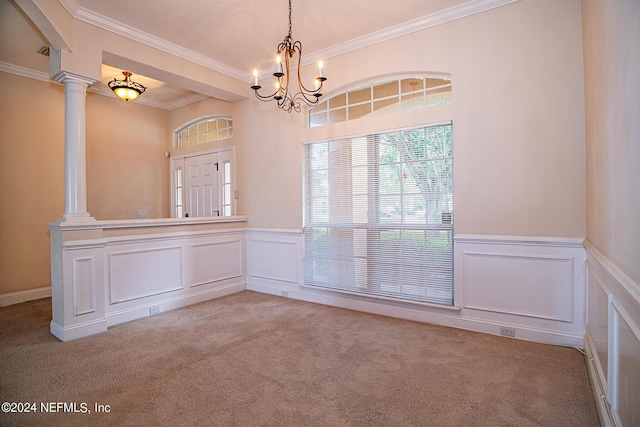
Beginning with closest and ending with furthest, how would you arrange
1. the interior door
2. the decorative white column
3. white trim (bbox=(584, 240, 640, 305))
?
white trim (bbox=(584, 240, 640, 305)), the decorative white column, the interior door

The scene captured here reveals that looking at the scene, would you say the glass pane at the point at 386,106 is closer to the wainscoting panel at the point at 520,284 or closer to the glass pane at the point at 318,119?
the glass pane at the point at 318,119

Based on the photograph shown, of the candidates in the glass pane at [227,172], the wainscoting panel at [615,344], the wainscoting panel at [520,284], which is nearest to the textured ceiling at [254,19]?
the glass pane at [227,172]

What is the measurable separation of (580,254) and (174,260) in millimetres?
4094

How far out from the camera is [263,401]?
204 cm

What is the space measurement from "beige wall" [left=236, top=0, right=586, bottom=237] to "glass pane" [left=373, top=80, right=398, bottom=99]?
146 millimetres

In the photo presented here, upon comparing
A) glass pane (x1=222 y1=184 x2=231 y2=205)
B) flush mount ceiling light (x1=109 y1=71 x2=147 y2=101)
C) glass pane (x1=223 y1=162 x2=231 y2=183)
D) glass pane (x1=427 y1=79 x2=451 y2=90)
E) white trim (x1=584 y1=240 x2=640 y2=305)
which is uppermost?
flush mount ceiling light (x1=109 y1=71 x2=147 y2=101)

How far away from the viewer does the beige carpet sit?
1896mm

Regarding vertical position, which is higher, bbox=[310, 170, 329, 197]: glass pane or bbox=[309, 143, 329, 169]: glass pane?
bbox=[309, 143, 329, 169]: glass pane

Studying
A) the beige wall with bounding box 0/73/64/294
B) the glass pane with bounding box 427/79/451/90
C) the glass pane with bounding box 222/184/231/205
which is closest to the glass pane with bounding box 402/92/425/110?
the glass pane with bounding box 427/79/451/90

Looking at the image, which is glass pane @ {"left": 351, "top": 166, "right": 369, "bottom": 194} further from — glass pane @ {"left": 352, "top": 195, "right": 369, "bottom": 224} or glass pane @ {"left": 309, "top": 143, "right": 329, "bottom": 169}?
glass pane @ {"left": 309, "top": 143, "right": 329, "bottom": 169}

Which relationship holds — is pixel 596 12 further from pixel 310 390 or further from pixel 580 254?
pixel 310 390

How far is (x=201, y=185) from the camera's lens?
570 cm

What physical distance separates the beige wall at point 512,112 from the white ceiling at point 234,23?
28cm

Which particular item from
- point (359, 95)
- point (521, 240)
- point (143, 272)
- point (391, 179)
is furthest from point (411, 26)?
point (143, 272)
